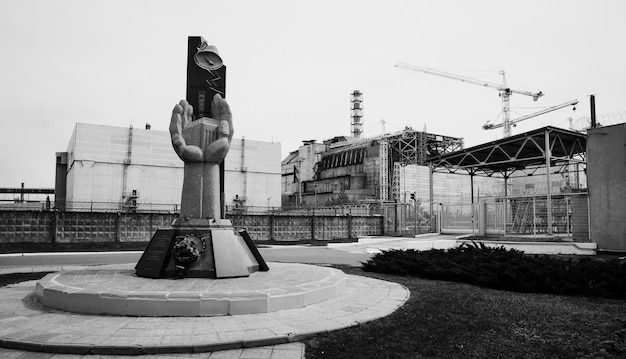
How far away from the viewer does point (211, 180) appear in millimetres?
10742

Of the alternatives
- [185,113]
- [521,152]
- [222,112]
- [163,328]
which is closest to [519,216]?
[521,152]

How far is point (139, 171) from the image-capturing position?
51438mm

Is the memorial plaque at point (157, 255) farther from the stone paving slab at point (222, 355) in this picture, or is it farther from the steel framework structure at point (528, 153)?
the steel framework structure at point (528, 153)

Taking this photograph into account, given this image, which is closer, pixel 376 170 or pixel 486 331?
pixel 486 331

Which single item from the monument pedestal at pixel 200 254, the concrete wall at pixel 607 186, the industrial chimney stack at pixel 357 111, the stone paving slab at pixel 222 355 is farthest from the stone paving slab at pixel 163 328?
the industrial chimney stack at pixel 357 111

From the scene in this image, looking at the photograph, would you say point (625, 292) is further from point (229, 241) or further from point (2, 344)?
point (2, 344)

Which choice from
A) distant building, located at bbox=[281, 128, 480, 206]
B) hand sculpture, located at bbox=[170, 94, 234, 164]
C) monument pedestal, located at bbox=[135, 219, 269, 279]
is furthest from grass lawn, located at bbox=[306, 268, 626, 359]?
distant building, located at bbox=[281, 128, 480, 206]

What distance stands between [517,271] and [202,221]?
296 inches

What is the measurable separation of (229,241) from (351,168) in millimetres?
59908

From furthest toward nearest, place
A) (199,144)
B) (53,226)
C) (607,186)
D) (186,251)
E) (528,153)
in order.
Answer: (528,153) < (53,226) < (607,186) < (199,144) < (186,251)

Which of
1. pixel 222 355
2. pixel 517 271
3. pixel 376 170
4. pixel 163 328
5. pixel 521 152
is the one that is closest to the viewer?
pixel 222 355

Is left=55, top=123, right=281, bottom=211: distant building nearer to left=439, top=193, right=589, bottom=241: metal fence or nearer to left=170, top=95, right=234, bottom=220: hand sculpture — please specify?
left=439, top=193, right=589, bottom=241: metal fence

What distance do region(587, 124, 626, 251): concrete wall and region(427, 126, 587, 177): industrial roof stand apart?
491 centimetres

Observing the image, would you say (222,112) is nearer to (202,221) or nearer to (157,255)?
(202,221)
